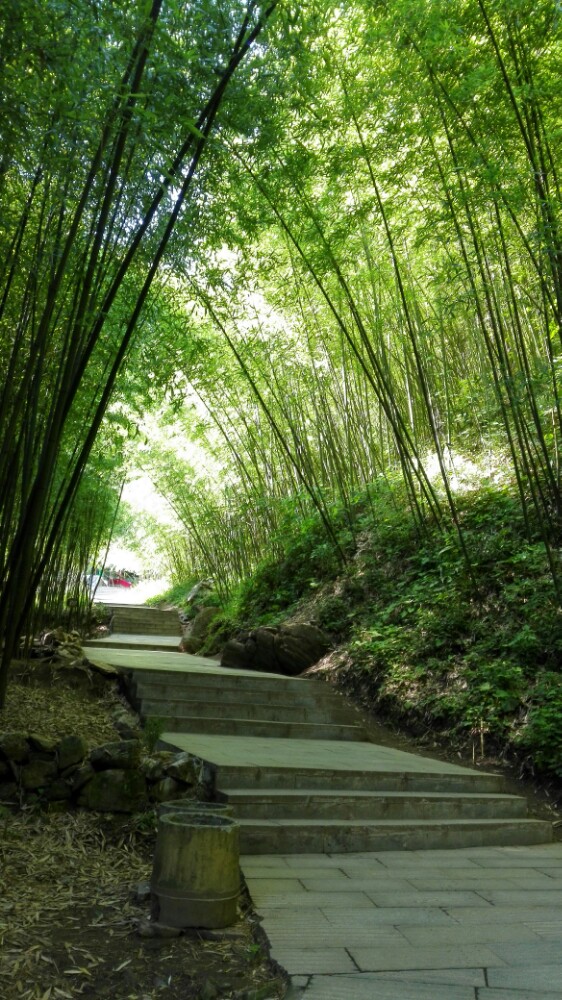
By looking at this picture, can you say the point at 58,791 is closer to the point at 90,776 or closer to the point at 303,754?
the point at 90,776

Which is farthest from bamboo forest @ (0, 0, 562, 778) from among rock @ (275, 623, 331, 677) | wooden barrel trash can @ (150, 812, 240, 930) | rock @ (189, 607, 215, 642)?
wooden barrel trash can @ (150, 812, 240, 930)

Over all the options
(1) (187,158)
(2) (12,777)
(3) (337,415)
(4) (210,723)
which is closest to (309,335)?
(3) (337,415)

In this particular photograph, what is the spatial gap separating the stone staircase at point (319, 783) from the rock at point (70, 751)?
1.80 feet

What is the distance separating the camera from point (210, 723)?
438cm

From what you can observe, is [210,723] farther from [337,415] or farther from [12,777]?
[337,415]

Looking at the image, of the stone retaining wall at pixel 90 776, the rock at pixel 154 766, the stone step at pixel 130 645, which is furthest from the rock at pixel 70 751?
the stone step at pixel 130 645

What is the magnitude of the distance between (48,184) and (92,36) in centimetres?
102

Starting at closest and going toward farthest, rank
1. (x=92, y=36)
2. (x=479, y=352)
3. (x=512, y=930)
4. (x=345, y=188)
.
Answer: (x=512, y=930)
(x=92, y=36)
(x=345, y=188)
(x=479, y=352)

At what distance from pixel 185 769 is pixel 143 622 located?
8.44 m

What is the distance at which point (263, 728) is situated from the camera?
4566 millimetres

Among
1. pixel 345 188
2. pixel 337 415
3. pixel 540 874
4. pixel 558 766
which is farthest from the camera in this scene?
pixel 337 415

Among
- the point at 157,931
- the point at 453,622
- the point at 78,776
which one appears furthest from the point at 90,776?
the point at 453,622

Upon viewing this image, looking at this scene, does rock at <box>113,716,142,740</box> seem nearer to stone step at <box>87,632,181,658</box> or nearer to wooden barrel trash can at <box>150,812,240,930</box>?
wooden barrel trash can at <box>150,812,240,930</box>

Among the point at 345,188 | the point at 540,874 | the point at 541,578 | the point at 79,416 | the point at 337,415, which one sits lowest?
the point at 540,874
